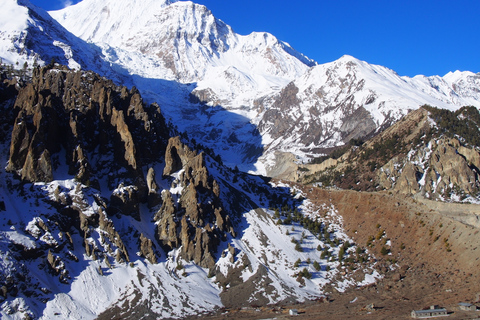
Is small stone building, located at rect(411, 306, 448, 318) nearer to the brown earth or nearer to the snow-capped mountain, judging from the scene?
the brown earth

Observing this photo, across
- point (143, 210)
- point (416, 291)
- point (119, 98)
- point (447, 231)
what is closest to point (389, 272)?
point (416, 291)

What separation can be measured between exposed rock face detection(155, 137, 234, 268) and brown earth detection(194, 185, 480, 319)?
18.3m

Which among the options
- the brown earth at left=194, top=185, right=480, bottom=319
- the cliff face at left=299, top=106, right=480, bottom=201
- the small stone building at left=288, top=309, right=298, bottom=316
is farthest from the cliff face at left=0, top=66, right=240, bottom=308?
the cliff face at left=299, top=106, right=480, bottom=201

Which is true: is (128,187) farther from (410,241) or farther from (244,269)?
(410,241)

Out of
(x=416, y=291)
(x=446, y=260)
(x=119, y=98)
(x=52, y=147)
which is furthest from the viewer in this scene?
(x=119, y=98)

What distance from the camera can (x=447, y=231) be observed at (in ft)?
305

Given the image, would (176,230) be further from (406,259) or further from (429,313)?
(429,313)

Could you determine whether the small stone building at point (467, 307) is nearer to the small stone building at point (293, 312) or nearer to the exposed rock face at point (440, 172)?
the small stone building at point (293, 312)

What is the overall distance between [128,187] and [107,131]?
59.3 feet

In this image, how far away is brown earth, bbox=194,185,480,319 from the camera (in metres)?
73.0

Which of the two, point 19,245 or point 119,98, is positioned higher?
point 119,98

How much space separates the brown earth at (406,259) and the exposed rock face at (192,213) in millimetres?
18282

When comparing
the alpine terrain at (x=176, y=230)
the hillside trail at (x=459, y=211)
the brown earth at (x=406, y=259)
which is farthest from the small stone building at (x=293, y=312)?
the hillside trail at (x=459, y=211)

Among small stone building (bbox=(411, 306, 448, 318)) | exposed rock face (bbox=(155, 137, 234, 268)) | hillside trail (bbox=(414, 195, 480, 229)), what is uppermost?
exposed rock face (bbox=(155, 137, 234, 268))
